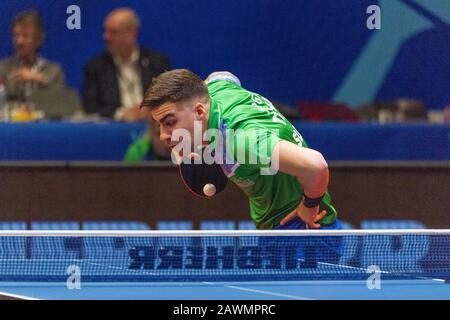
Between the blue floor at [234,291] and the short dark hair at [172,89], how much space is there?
776 millimetres

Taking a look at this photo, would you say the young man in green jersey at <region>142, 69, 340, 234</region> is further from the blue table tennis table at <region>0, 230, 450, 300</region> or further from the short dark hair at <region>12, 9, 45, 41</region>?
the short dark hair at <region>12, 9, 45, 41</region>

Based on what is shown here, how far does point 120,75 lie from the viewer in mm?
8062

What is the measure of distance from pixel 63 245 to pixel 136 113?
11.9 feet

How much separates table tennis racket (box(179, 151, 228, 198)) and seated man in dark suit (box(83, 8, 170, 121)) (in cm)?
264

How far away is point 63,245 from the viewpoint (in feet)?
14.2

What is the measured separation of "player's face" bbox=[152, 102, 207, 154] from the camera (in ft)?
14.2

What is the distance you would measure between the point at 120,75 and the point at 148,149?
2.73 ft

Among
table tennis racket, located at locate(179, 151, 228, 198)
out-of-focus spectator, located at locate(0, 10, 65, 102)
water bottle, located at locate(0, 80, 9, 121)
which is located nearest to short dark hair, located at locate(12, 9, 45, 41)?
out-of-focus spectator, located at locate(0, 10, 65, 102)

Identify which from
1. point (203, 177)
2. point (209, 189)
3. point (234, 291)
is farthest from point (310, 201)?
point (203, 177)

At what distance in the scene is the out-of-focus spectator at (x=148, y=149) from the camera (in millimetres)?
7480

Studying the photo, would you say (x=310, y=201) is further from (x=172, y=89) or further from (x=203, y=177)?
(x=203, y=177)

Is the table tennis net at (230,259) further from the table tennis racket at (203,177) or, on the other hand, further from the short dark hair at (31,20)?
the short dark hair at (31,20)

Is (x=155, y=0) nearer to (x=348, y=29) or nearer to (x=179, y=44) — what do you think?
(x=179, y=44)
